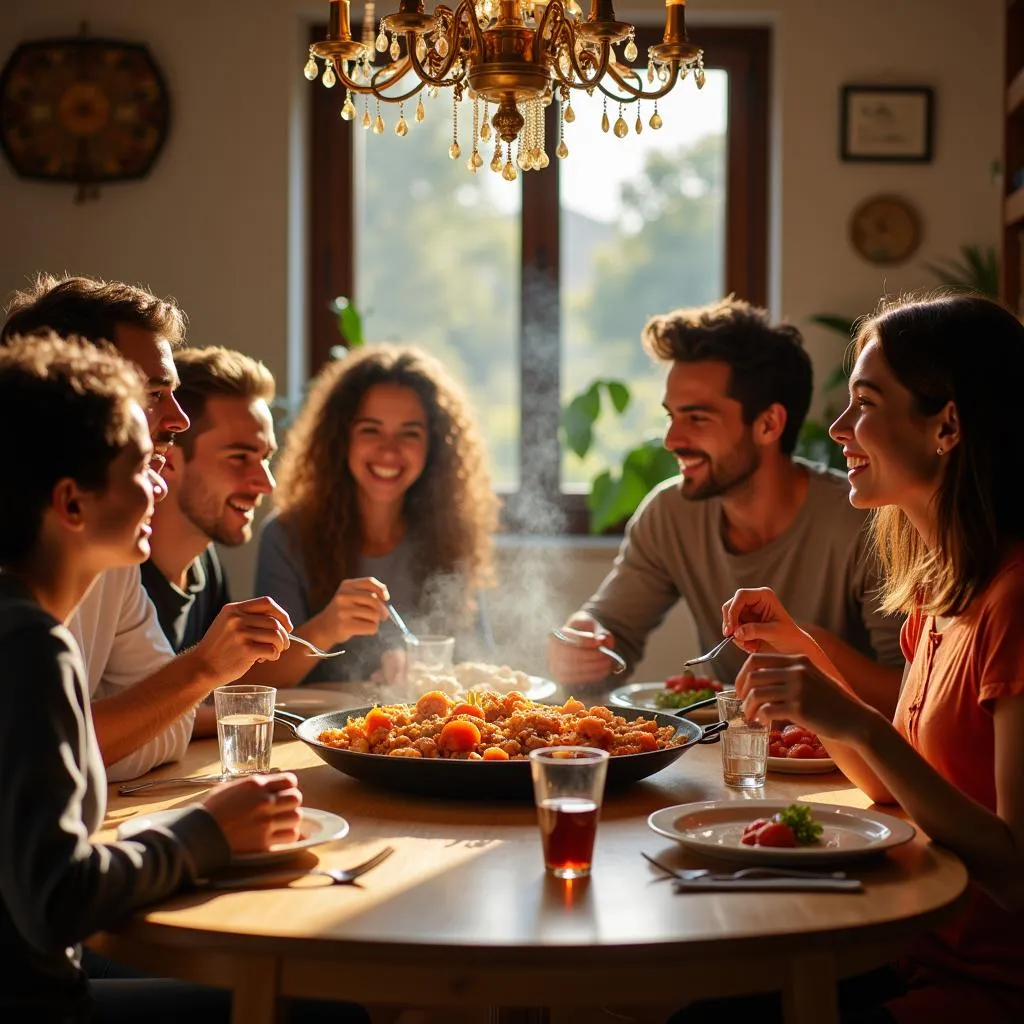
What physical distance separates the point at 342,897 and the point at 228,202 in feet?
12.9

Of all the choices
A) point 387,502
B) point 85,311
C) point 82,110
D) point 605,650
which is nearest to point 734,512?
point 605,650

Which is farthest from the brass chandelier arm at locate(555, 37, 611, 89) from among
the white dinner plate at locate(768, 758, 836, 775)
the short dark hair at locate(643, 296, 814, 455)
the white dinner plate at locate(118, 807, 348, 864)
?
the white dinner plate at locate(118, 807, 348, 864)

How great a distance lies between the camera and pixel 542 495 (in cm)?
511

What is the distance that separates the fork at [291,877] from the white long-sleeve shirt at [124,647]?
0.55m

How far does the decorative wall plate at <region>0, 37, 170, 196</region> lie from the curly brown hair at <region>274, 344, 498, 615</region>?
181 cm

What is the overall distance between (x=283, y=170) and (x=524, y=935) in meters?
4.06

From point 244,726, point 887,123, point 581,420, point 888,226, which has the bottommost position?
point 244,726

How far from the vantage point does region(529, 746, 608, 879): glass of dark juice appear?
142 centimetres

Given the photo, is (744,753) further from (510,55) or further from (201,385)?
(201,385)

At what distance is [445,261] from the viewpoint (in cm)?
514

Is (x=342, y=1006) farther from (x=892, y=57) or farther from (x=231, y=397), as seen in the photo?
(x=892, y=57)

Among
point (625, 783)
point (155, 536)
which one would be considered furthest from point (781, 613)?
point (155, 536)

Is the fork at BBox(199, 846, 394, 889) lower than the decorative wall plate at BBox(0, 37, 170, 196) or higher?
lower

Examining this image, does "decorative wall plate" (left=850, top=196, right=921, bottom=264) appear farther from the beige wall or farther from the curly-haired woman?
the curly-haired woman
